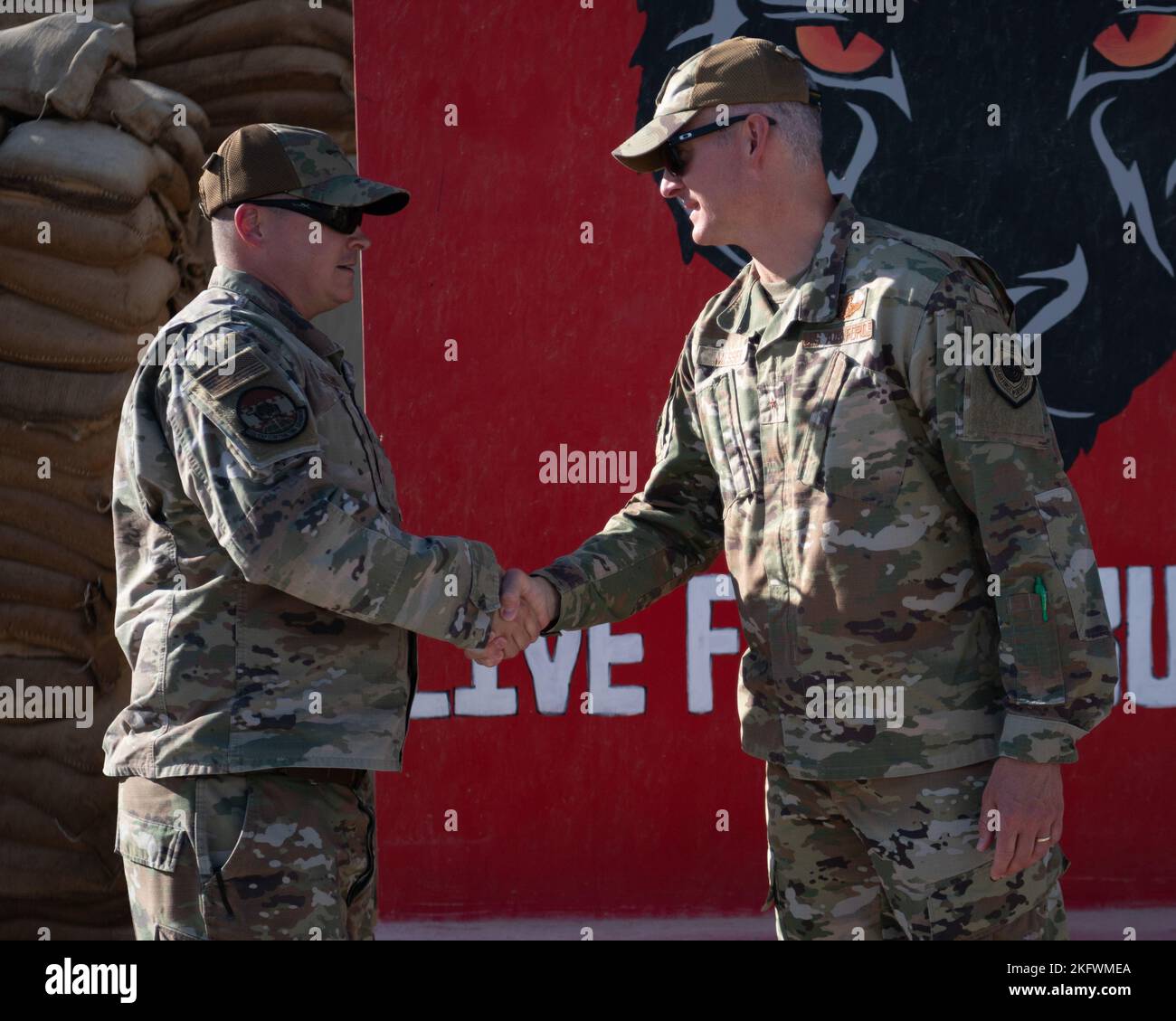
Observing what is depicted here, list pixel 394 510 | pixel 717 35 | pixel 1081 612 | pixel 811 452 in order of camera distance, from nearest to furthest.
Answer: pixel 1081 612 < pixel 811 452 < pixel 394 510 < pixel 717 35

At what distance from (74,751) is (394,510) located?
2.06 m

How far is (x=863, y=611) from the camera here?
2738 millimetres

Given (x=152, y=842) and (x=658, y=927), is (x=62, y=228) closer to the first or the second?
(x=152, y=842)

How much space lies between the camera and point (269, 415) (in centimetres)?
262

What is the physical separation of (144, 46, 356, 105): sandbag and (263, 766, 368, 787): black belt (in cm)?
253

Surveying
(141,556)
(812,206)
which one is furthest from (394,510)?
(812,206)

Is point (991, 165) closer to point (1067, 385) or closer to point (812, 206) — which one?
point (1067, 385)

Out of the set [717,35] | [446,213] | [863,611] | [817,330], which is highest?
[717,35]

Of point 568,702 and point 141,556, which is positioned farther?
point 568,702

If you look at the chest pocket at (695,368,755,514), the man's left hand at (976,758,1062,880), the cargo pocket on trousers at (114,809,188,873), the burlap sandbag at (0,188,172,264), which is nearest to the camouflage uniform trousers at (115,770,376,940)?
the cargo pocket on trousers at (114,809,188,873)

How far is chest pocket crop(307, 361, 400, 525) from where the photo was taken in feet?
9.14

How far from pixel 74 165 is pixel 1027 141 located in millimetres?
2964

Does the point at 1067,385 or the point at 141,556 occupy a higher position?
the point at 1067,385

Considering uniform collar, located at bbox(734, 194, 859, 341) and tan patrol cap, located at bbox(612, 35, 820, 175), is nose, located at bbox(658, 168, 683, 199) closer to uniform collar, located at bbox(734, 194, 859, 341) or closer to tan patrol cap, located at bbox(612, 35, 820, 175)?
tan patrol cap, located at bbox(612, 35, 820, 175)
